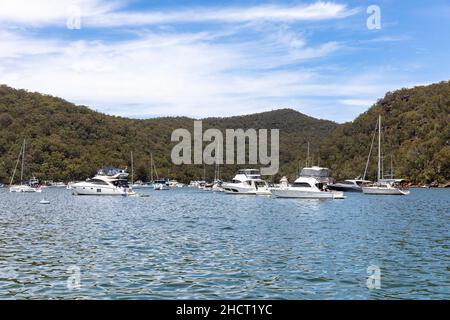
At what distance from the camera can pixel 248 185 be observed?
122 m

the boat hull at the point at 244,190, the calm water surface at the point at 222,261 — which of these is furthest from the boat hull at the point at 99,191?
the calm water surface at the point at 222,261

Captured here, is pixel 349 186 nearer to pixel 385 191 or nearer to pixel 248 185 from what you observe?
pixel 385 191

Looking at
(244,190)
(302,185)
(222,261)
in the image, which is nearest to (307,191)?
(302,185)

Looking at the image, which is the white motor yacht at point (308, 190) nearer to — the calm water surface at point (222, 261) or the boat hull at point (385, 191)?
the boat hull at point (385, 191)

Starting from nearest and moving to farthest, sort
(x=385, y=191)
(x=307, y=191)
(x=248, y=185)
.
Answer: (x=307, y=191) → (x=248, y=185) → (x=385, y=191)

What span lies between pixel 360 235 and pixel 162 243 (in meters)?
15.5

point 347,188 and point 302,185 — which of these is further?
point 347,188

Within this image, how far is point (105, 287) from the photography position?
2083 cm

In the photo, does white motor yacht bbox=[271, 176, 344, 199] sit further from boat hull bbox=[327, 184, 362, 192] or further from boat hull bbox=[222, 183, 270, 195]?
boat hull bbox=[327, 184, 362, 192]

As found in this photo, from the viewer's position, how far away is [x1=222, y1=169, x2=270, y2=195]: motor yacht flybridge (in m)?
119

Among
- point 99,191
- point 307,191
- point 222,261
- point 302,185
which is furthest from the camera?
point 99,191

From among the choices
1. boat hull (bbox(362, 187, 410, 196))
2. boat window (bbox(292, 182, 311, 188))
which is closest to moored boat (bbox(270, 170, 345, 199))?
boat window (bbox(292, 182, 311, 188))
